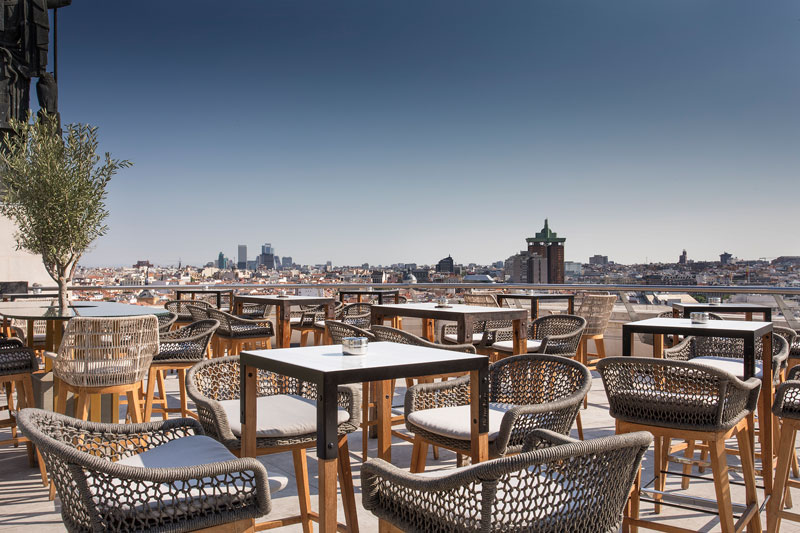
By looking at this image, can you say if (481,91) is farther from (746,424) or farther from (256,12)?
(746,424)

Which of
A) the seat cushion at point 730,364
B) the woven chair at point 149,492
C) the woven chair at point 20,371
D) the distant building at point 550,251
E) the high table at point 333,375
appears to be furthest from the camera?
the distant building at point 550,251

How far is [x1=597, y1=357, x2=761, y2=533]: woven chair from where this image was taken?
2.18 metres

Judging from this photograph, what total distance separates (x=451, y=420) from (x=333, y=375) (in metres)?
0.72

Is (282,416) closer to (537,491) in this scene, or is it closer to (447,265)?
(537,491)

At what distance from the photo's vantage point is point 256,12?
47.4ft

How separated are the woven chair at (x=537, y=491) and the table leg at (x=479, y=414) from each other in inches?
22.3

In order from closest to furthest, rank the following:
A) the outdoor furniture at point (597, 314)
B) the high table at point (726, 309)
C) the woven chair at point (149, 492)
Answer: the woven chair at point (149, 492), the high table at point (726, 309), the outdoor furniture at point (597, 314)

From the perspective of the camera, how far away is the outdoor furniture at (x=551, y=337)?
4.21 meters

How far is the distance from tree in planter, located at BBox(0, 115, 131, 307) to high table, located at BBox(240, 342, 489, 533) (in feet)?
8.22

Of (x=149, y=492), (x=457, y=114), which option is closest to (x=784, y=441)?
(x=149, y=492)

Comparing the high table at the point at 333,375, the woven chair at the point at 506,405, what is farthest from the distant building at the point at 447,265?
the high table at the point at 333,375

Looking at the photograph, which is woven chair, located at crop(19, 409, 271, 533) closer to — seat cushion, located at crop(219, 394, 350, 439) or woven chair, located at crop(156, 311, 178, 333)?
seat cushion, located at crop(219, 394, 350, 439)

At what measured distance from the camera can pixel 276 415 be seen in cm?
220

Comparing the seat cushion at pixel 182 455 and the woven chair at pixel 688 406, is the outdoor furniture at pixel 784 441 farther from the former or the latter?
the seat cushion at pixel 182 455
